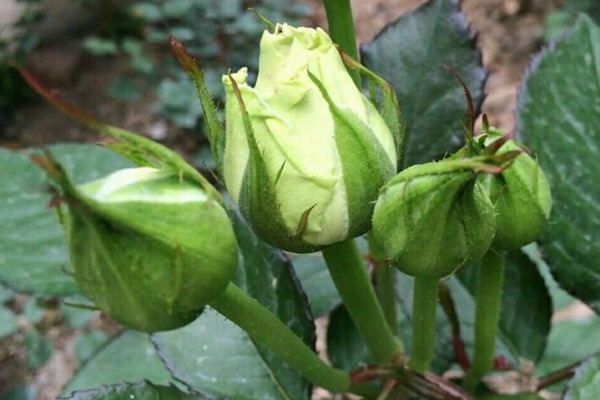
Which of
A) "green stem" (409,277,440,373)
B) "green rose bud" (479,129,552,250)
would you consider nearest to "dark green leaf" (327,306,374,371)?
"green stem" (409,277,440,373)

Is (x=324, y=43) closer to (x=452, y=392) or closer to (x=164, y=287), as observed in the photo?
(x=164, y=287)

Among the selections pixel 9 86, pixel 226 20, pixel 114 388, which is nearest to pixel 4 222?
pixel 114 388

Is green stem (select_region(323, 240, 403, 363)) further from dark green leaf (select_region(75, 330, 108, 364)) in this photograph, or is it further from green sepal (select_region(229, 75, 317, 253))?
dark green leaf (select_region(75, 330, 108, 364))

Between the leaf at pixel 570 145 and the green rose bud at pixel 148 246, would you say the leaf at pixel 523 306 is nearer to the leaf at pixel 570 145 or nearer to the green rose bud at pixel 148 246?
the leaf at pixel 570 145

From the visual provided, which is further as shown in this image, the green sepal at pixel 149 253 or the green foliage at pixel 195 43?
the green foliage at pixel 195 43

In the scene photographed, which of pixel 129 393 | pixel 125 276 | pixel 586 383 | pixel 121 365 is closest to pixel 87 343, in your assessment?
pixel 121 365

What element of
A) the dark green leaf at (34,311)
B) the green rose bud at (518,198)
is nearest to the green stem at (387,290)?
the green rose bud at (518,198)

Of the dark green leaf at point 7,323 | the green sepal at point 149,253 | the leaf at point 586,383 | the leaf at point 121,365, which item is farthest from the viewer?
the dark green leaf at point 7,323

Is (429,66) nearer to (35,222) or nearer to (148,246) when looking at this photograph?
(148,246)
